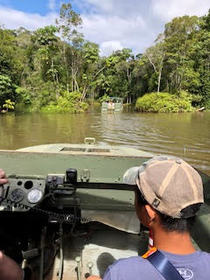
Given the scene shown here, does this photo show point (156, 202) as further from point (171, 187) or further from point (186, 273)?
point (186, 273)

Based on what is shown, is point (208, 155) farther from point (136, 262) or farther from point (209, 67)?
point (209, 67)

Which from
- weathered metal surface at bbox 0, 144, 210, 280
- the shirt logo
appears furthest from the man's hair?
weathered metal surface at bbox 0, 144, 210, 280

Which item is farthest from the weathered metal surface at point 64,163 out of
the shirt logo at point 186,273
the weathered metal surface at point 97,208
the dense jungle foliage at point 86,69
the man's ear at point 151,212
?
the dense jungle foliage at point 86,69

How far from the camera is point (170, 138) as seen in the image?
1168 cm

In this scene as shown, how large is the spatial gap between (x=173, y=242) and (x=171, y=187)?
0.20m

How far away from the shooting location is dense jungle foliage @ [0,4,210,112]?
2553 cm

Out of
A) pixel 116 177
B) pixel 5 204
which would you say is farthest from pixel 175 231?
pixel 116 177

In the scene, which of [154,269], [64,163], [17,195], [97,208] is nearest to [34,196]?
[17,195]

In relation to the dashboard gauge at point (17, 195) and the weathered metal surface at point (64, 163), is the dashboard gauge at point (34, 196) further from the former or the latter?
the weathered metal surface at point (64, 163)

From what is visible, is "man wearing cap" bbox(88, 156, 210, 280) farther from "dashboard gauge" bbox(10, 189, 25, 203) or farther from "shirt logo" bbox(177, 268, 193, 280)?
"dashboard gauge" bbox(10, 189, 25, 203)

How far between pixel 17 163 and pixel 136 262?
2.07 metres

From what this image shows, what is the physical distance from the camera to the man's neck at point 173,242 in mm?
913

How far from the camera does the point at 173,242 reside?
0.93 metres

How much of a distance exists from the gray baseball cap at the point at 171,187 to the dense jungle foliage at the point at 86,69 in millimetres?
23626
